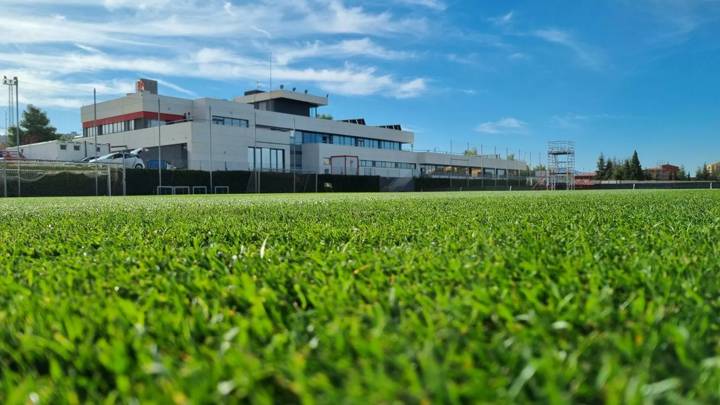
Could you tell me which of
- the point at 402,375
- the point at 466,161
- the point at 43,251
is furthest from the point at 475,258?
the point at 466,161

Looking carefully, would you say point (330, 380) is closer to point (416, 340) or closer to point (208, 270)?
point (416, 340)

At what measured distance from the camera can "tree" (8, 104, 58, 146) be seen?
189ft

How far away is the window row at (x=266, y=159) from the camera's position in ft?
137

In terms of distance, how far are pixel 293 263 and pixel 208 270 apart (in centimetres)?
27

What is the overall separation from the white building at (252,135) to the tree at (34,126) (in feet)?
48.4

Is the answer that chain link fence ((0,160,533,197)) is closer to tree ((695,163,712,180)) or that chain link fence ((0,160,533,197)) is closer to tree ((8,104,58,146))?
tree ((8,104,58,146))

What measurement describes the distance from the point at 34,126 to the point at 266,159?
3348cm

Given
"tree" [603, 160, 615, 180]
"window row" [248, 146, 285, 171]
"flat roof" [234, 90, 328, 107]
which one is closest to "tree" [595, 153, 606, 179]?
"tree" [603, 160, 615, 180]

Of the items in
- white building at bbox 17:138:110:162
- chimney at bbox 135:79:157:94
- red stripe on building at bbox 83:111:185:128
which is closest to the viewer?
white building at bbox 17:138:110:162

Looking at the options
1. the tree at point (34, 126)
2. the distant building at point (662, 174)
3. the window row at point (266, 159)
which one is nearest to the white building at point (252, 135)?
the window row at point (266, 159)

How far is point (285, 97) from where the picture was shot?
53.1 m

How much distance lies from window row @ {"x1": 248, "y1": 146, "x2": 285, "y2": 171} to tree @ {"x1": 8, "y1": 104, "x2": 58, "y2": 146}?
3241 centimetres

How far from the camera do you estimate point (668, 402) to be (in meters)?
0.58

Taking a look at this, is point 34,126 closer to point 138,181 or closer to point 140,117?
point 140,117
